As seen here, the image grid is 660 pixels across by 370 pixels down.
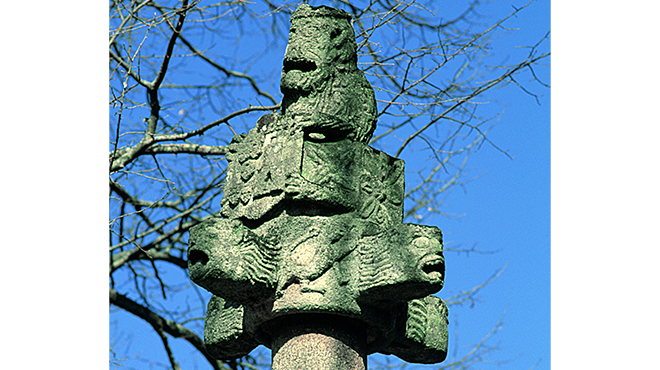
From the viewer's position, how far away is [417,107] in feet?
21.3

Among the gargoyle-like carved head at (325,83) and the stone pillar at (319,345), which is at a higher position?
the gargoyle-like carved head at (325,83)

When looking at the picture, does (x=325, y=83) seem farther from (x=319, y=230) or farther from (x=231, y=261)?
(x=231, y=261)

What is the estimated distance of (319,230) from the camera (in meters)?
3.42

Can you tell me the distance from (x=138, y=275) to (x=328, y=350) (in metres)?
4.02

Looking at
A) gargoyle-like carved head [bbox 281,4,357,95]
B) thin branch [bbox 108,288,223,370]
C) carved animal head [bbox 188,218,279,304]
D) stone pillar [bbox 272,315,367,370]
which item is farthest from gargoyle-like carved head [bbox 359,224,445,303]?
thin branch [bbox 108,288,223,370]

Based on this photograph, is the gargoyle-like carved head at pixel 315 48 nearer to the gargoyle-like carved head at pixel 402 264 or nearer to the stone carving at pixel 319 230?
the stone carving at pixel 319 230

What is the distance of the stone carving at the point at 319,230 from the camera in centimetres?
329

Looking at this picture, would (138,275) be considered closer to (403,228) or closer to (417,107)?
(417,107)

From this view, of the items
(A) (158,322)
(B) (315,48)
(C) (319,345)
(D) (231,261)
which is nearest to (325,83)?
(B) (315,48)

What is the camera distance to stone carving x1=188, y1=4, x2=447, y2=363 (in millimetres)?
3285

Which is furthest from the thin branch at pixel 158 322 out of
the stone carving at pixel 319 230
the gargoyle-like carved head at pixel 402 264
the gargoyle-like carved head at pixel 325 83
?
the gargoyle-like carved head at pixel 402 264

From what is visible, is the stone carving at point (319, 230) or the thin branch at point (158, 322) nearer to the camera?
the stone carving at point (319, 230)

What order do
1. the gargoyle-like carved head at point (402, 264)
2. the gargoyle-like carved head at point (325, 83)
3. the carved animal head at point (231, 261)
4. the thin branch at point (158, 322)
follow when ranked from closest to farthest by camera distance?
the gargoyle-like carved head at point (402, 264) → the carved animal head at point (231, 261) → the gargoyle-like carved head at point (325, 83) → the thin branch at point (158, 322)
